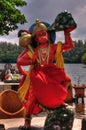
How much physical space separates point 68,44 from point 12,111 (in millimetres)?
2406

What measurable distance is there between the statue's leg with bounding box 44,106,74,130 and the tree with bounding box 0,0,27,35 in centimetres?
→ 1519

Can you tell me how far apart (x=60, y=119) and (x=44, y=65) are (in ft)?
3.11

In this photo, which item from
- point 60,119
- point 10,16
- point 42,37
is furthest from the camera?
point 10,16

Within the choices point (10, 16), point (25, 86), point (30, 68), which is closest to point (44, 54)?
point (30, 68)

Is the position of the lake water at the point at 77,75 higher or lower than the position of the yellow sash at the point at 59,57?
lower

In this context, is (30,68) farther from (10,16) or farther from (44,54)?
(10,16)

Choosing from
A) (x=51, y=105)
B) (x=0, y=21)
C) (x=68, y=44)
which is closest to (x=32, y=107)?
(x=51, y=105)

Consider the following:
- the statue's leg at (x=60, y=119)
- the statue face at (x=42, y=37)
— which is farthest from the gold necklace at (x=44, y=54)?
the statue's leg at (x=60, y=119)

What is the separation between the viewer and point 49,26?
7.46 meters

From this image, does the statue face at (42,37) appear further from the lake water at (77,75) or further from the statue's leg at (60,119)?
the lake water at (77,75)

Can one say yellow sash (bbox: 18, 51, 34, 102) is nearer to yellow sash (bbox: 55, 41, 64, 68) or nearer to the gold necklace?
the gold necklace

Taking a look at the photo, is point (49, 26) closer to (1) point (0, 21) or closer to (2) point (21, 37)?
(2) point (21, 37)

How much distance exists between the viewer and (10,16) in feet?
73.1

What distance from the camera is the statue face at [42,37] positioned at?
734cm
